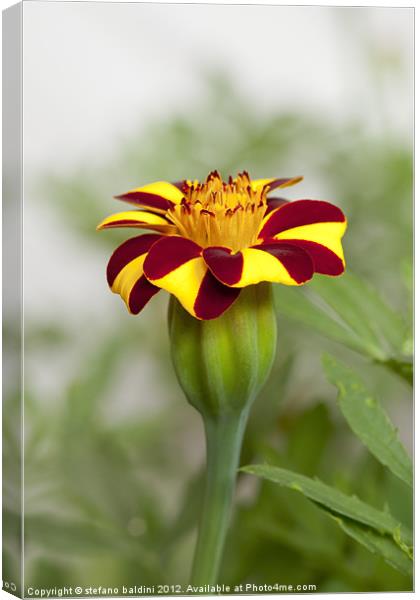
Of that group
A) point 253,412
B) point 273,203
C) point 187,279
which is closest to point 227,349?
point 187,279

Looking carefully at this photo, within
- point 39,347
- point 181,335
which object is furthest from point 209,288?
point 39,347

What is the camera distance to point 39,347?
2.94ft

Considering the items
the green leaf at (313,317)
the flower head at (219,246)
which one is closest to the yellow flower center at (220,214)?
the flower head at (219,246)

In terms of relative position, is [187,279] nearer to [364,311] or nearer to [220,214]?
[220,214]

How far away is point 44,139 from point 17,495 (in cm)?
30

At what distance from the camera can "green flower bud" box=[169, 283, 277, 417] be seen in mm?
724

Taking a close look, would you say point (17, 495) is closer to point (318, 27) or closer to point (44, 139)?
point (44, 139)

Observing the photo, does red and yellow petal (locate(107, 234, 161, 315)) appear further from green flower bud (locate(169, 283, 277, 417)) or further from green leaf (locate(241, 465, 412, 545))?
green leaf (locate(241, 465, 412, 545))

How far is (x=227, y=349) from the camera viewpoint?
2.38ft

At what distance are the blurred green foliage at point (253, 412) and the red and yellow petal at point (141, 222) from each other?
136 mm

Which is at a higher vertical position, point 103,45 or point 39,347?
point 103,45

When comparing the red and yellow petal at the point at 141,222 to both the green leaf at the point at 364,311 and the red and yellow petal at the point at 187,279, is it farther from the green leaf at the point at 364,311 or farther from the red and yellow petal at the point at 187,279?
the green leaf at the point at 364,311

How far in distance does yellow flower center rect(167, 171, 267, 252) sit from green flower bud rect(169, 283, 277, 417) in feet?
0.13

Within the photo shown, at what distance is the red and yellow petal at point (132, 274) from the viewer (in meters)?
0.75
